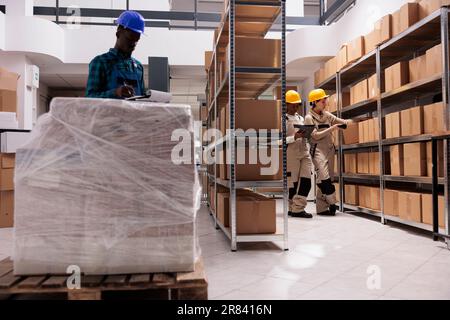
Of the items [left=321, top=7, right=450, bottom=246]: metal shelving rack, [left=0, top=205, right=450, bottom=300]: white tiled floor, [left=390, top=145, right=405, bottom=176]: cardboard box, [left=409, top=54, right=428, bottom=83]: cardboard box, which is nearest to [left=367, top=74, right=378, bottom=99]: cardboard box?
[left=321, top=7, right=450, bottom=246]: metal shelving rack

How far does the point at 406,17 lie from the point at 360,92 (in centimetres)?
147

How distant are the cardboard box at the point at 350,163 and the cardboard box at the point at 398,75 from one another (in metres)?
1.38

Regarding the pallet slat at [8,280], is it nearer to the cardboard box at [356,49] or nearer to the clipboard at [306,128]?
the clipboard at [306,128]

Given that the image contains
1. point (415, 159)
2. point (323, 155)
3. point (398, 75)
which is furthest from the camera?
point (323, 155)

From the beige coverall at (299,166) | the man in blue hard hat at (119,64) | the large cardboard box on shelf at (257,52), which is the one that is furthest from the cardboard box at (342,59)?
the man in blue hard hat at (119,64)

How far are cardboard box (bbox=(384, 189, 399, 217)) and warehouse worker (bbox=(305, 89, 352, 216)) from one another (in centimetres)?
96

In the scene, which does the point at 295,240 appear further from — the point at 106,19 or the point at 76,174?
the point at 106,19

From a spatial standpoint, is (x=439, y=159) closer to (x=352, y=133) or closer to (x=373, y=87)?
(x=373, y=87)

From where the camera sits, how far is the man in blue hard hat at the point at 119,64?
8.48ft

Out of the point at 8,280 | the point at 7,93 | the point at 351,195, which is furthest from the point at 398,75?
the point at 7,93

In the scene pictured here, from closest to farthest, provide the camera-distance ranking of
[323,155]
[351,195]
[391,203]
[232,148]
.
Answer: [232,148] < [391,203] < [323,155] < [351,195]

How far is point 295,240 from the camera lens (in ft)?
13.0

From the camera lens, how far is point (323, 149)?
5832 mm

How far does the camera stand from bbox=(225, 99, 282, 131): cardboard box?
11.7 ft
